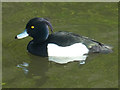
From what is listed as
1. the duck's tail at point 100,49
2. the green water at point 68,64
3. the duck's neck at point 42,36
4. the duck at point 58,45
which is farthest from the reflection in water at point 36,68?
the duck's tail at point 100,49

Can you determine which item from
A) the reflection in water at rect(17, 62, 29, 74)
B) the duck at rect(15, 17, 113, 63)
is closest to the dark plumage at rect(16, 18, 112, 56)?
the duck at rect(15, 17, 113, 63)

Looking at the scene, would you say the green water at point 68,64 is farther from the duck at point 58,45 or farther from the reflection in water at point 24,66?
the duck at point 58,45

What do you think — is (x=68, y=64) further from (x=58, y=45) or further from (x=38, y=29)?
(x=38, y=29)

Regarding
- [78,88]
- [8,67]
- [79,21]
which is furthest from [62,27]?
[78,88]

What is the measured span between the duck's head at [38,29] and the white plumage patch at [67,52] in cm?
41

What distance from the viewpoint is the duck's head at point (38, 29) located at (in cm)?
826

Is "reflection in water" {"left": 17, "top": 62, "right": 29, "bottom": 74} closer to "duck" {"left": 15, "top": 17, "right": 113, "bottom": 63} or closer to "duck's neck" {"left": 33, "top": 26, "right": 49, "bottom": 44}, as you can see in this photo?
"duck" {"left": 15, "top": 17, "right": 113, "bottom": 63}

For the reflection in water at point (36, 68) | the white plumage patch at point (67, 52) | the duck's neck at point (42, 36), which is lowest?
the reflection in water at point (36, 68)

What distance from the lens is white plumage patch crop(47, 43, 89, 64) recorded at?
8.08m

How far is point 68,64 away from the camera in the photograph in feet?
25.7

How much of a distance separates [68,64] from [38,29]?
1321 millimetres

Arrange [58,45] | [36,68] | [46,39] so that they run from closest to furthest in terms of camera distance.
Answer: [36,68] → [58,45] → [46,39]

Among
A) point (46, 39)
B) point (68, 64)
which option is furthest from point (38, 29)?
point (68, 64)

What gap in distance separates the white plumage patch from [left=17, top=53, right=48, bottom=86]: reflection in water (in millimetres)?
265
